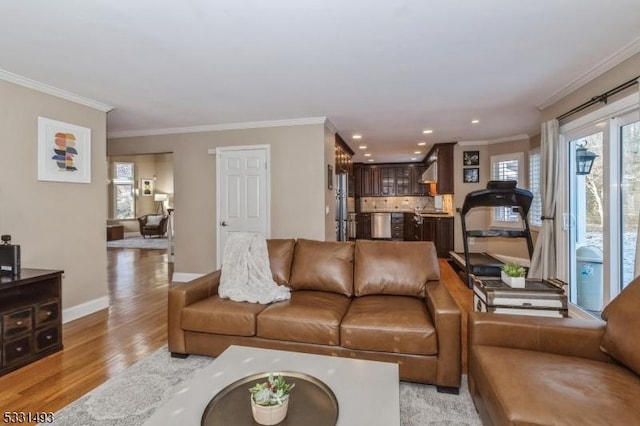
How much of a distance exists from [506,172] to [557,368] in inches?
224

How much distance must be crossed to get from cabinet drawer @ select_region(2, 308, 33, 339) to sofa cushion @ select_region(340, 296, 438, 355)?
251cm

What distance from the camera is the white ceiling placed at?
2068 mm

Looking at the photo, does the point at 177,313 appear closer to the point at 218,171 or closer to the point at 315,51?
the point at 315,51

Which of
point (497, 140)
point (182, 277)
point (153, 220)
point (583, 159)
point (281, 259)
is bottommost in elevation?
point (182, 277)

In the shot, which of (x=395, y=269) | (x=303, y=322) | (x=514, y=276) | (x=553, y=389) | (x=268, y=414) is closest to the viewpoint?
(x=268, y=414)

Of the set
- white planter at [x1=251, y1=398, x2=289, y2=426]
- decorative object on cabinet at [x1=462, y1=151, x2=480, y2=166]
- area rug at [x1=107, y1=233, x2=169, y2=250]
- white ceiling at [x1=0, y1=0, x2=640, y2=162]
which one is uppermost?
white ceiling at [x1=0, y1=0, x2=640, y2=162]

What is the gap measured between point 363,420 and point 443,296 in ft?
4.48

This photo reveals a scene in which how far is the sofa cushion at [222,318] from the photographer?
245cm

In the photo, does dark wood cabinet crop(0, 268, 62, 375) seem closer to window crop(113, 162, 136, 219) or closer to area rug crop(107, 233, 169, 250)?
area rug crop(107, 233, 169, 250)

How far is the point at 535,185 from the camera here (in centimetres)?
561

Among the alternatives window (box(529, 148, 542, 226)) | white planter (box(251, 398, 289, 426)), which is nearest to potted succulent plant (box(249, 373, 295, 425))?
white planter (box(251, 398, 289, 426))

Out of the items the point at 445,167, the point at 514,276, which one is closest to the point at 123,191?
the point at 445,167

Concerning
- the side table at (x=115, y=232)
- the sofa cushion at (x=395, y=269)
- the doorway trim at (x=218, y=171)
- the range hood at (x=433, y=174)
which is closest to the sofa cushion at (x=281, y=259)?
the sofa cushion at (x=395, y=269)

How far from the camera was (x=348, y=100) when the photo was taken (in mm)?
3895
